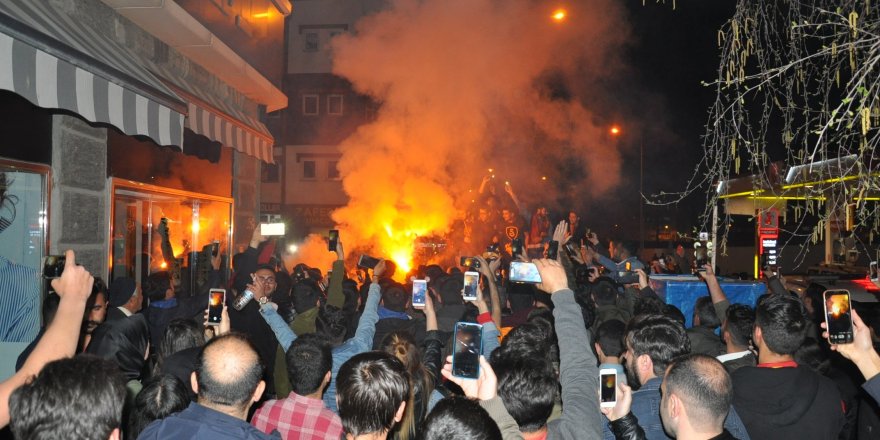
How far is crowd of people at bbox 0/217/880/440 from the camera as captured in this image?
200 cm

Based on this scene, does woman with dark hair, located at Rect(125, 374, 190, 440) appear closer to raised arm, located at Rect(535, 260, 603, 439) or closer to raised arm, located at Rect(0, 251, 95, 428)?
raised arm, located at Rect(0, 251, 95, 428)

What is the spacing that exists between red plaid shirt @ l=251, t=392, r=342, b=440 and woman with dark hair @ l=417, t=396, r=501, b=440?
4.21 feet

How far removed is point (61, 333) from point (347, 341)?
2214 millimetres

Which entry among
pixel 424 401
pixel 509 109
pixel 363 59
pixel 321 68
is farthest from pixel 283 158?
pixel 424 401

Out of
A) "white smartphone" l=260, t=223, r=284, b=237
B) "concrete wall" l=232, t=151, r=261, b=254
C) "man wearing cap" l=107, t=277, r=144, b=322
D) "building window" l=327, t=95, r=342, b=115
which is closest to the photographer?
"man wearing cap" l=107, t=277, r=144, b=322

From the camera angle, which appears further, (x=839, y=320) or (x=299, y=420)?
(x=299, y=420)

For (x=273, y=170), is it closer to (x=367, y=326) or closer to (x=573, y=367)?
(x=367, y=326)

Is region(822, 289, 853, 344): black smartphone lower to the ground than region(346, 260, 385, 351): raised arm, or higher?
higher

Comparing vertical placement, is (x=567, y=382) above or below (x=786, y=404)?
above

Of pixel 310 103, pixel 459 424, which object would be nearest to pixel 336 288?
pixel 459 424

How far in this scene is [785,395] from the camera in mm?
3230

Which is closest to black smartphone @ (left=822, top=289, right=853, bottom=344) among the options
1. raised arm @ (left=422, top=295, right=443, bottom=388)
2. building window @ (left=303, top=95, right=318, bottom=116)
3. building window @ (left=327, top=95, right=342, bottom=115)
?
raised arm @ (left=422, top=295, right=443, bottom=388)

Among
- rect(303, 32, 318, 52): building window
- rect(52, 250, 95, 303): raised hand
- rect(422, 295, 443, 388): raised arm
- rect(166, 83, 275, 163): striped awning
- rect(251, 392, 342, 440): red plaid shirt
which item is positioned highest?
rect(303, 32, 318, 52): building window

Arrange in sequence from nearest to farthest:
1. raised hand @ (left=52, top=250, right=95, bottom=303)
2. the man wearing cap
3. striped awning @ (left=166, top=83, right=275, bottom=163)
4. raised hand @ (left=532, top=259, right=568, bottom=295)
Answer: raised hand @ (left=52, top=250, right=95, bottom=303)
raised hand @ (left=532, top=259, right=568, bottom=295)
the man wearing cap
striped awning @ (left=166, top=83, right=275, bottom=163)
